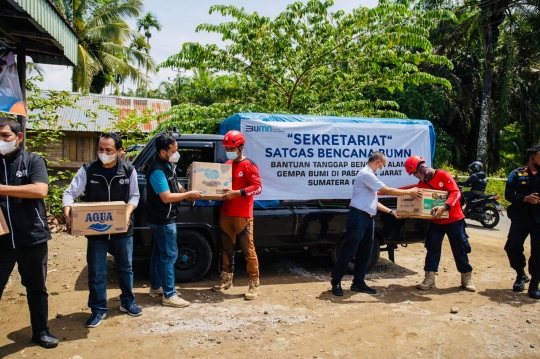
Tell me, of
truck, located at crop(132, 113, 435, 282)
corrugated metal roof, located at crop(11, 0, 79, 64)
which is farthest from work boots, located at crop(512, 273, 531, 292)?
corrugated metal roof, located at crop(11, 0, 79, 64)

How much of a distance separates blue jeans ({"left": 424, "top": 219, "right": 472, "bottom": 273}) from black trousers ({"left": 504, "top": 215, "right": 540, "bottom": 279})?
56cm

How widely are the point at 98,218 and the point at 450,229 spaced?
427 centimetres

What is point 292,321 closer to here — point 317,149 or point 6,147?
point 317,149

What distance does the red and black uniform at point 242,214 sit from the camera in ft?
16.7

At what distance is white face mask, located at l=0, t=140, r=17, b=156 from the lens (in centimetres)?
339

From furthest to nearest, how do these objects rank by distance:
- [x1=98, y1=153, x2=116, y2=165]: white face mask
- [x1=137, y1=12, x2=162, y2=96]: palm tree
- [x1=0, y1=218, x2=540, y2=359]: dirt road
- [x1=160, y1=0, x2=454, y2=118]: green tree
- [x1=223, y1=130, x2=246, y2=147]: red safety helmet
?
[x1=137, y1=12, x2=162, y2=96]: palm tree
[x1=160, y1=0, x2=454, y2=118]: green tree
[x1=223, y1=130, x2=246, y2=147]: red safety helmet
[x1=98, y1=153, x2=116, y2=165]: white face mask
[x1=0, y1=218, x2=540, y2=359]: dirt road

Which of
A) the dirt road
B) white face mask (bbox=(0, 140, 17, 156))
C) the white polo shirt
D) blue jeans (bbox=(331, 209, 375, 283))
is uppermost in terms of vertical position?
white face mask (bbox=(0, 140, 17, 156))

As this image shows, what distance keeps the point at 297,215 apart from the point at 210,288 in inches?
58.4

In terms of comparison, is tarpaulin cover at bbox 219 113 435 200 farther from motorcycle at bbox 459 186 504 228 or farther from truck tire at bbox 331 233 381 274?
motorcycle at bbox 459 186 504 228

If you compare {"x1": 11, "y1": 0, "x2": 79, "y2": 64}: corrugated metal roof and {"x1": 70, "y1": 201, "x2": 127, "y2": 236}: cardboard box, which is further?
{"x1": 11, "y1": 0, "x2": 79, "y2": 64}: corrugated metal roof

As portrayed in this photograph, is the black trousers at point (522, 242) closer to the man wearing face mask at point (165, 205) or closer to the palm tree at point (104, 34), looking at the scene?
the man wearing face mask at point (165, 205)

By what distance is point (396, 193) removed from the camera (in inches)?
209

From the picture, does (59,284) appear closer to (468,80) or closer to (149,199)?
(149,199)

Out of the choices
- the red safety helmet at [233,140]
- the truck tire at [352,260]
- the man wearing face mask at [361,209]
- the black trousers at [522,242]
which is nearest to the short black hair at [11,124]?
the red safety helmet at [233,140]
